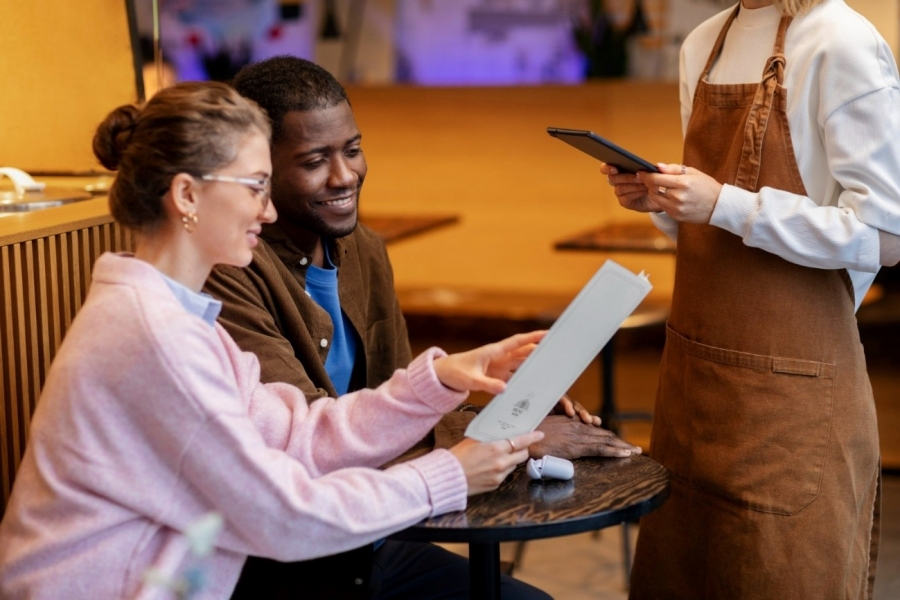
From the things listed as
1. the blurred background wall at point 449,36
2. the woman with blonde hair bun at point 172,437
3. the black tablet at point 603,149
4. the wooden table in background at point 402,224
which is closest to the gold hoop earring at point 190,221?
the woman with blonde hair bun at point 172,437

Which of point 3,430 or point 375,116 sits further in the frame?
point 375,116

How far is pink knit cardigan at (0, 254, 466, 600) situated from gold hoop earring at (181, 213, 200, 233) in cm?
8

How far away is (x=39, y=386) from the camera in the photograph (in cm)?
202

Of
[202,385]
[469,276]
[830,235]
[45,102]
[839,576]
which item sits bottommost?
[469,276]

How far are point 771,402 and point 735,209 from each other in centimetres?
37

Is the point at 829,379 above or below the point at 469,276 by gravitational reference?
above

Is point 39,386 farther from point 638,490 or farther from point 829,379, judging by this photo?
point 829,379

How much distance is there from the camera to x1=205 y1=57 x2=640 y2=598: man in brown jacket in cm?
181

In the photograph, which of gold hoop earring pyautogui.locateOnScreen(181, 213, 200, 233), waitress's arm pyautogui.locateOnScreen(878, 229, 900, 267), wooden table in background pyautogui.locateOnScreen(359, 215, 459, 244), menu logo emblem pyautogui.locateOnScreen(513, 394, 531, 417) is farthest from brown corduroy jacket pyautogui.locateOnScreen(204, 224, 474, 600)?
wooden table in background pyautogui.locateOnScreen(359, 215, 459, 244)

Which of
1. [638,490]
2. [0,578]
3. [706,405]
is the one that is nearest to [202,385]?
[0,578]

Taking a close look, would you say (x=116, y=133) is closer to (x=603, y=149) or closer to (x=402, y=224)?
(x=603, y=149)

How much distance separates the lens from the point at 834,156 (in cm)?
185

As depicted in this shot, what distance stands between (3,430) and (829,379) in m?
1.50

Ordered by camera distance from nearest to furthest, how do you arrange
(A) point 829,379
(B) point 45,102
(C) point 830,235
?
(C) point 830,235 < (A) point 829,379 < (B) point 45,102
